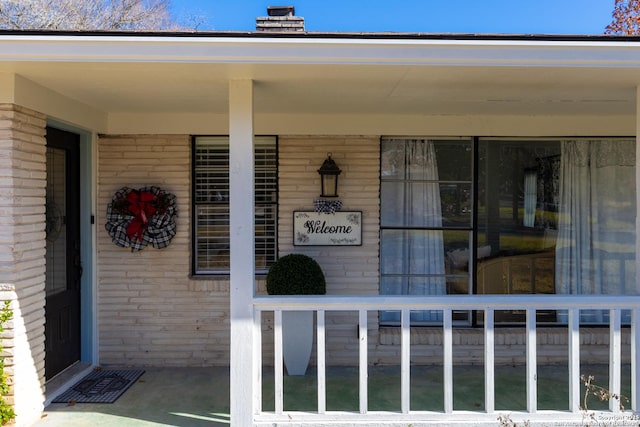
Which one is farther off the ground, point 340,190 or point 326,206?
point 340,190

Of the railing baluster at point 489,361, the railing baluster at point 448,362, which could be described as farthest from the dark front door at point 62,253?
the railing baluster at point 489,361

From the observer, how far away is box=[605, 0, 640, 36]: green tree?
13656 millimetres

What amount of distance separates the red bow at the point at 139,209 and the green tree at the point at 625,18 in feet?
43.6

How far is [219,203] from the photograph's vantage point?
5434mm

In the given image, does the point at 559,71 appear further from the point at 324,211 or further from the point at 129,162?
the point at 129,162

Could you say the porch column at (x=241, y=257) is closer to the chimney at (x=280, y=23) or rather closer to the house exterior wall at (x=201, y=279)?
the chimney at (x=280, y=23)

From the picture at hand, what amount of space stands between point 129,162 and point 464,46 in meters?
3.47

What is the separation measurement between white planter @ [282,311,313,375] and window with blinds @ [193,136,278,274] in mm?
660

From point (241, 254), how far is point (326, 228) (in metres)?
1.80

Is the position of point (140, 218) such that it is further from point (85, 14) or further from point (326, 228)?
point (85, 14)

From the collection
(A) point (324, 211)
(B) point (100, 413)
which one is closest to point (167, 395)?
(B) point (100, 413)

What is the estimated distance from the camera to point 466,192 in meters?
5.41

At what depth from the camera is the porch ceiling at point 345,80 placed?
Answer: 3.23 metres

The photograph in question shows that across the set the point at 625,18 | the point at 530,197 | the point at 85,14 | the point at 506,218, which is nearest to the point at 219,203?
the point at 506,218
